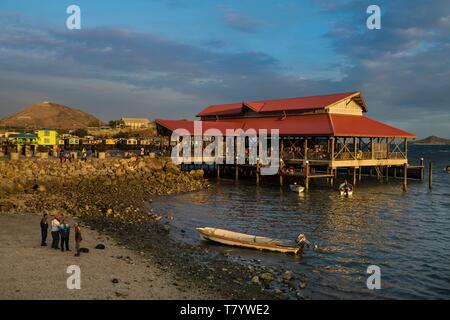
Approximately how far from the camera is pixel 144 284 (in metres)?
14.8

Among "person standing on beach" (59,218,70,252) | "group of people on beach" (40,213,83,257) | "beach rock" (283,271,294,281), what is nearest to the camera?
"beach rock" (283,271,294,281)

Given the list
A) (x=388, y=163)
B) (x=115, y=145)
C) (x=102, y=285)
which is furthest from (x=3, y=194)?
(x=115, y=145)

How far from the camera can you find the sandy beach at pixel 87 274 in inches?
533

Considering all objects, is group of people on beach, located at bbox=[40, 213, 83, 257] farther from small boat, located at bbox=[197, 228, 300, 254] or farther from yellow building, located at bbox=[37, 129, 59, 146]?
yellow building, located at bbox=[37, 129, 59, 146]

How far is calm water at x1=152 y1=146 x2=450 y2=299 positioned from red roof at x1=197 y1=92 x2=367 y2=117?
37.0 feet

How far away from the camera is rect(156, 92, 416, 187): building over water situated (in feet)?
147

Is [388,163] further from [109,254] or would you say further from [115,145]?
[115,145]

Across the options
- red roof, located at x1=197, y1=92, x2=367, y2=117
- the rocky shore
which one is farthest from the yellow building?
the rocky shore

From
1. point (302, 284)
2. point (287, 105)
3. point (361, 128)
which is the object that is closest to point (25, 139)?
point (287, 105)

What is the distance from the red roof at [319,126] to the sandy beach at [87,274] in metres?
30.1

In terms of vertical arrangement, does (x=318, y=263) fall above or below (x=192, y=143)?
below

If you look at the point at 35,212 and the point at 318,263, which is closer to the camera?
the point at 318,263

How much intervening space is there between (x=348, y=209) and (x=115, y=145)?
82497mm

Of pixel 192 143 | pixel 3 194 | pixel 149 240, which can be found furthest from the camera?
pixel 192 143
